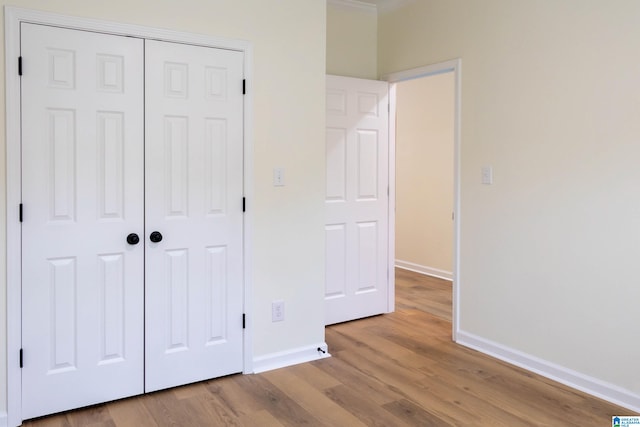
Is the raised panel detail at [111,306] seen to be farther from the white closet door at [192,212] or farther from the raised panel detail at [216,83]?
the raised panel detail at [216,83]

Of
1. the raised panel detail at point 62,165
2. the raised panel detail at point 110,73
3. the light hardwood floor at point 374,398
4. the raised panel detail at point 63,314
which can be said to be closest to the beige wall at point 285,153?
the light hardwood floor at point 374,398

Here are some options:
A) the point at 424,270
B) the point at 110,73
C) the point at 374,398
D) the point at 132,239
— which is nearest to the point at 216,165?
the point at 132,239

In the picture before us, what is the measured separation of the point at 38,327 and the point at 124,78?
1.34 m

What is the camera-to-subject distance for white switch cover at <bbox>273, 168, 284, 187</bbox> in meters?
3.16

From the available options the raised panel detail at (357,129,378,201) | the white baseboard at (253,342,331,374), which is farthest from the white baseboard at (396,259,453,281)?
the white baseboard at (253,342,331,374)

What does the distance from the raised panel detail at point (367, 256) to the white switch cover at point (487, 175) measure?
3.71ft

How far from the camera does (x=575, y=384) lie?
2.95m

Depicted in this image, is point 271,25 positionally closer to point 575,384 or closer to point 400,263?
point 575,384

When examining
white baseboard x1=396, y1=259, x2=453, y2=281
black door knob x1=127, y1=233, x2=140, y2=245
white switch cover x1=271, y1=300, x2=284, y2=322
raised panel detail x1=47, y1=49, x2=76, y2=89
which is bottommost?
white baseboard x1=396, y1=259, x2=453, y2=281

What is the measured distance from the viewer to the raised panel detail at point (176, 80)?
277 centimetres

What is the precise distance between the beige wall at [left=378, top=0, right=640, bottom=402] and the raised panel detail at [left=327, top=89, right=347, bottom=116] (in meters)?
0.79

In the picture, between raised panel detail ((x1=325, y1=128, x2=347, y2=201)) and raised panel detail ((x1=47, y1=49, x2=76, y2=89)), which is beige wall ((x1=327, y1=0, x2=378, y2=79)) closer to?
raised panel detail ((x1=325, y1=128, x2=347, y2=201))

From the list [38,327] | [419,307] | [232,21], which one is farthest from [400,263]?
[38,327]

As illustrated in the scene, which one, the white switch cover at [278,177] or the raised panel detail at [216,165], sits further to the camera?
the white switch cover at [278,177]
